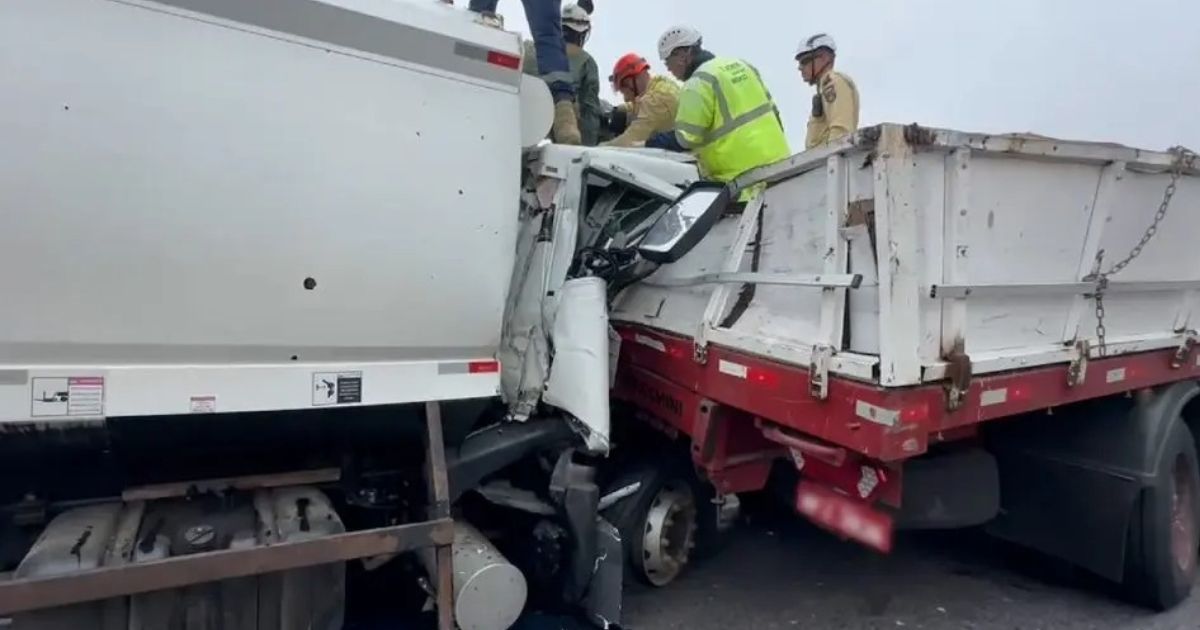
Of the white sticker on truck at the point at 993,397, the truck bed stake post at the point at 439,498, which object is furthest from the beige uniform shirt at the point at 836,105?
the truck bed stake post at the point at 439,498

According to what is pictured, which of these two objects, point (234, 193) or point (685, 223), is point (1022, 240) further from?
point (234, 193)

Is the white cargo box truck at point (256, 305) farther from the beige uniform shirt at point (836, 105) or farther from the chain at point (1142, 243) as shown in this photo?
the beige uniform shirt at point (836, 105)

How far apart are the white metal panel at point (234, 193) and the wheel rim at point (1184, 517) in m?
3.24

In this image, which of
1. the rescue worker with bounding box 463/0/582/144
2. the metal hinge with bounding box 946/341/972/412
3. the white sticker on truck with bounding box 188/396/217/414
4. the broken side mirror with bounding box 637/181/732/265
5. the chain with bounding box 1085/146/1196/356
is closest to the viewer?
the white sticker on truck with bounding box 188/396/217/414

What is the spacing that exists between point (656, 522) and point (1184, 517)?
251cm

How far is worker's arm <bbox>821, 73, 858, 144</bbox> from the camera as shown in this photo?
4.93 metres

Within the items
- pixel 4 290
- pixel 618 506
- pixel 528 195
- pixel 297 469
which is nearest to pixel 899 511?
pixel 618 506

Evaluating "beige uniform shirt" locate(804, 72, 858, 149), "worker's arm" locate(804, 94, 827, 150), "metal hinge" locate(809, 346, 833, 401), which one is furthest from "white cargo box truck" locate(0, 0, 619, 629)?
"worker's arm" locate(804, 94, 827, 150)

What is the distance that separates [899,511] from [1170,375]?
1.66m

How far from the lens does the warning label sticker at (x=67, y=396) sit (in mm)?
2146

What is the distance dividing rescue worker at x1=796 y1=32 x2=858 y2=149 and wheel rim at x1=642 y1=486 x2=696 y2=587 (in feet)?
8.06

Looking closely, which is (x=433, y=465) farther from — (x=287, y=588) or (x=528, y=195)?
(x=528, y=195)

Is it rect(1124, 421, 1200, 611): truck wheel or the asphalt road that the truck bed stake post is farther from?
rect(1124, 421, 1200, 611): truck wheel

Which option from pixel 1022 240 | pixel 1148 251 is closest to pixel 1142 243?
pixel 1148 251
